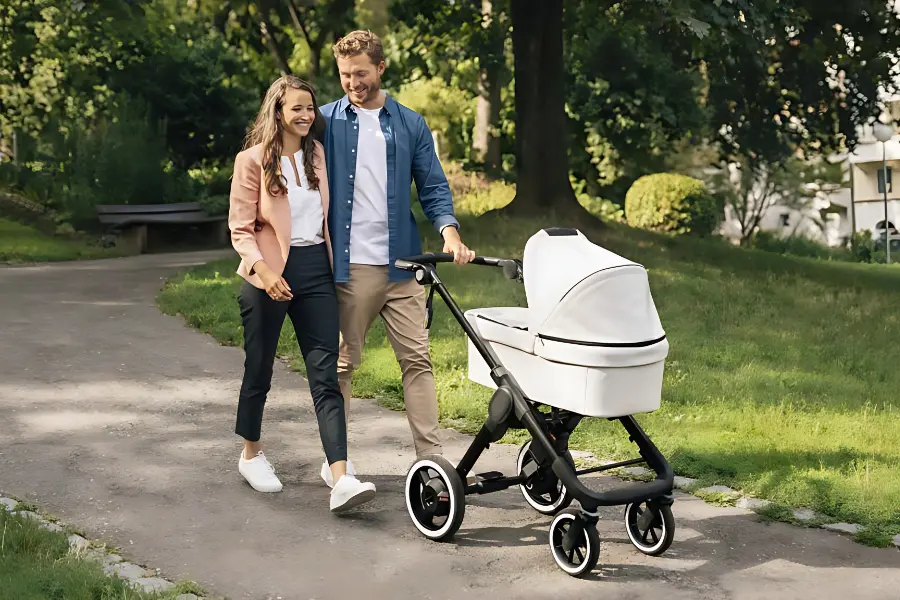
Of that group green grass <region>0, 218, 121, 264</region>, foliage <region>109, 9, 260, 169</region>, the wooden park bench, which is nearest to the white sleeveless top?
green grass <region>0, 218, 121, 264</region>

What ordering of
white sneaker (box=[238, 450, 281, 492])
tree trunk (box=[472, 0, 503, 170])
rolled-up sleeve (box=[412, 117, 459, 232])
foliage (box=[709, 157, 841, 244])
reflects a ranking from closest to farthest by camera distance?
rolled-up sleeve (box=[412, 117, 459, 232]) < white sneaker (box=[238, 450, 281, 492]) < tree trunk (box=[472, 0, 503, 170]) < foliage (box=[709, 157, 841, 244])

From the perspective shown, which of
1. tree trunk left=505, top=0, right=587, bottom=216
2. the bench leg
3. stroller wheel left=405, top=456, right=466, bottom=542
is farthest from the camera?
the bench leg

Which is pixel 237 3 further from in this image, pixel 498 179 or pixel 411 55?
→ pixel 498 179

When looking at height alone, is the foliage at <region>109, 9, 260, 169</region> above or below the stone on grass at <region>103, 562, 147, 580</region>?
above

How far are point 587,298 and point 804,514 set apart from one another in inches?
72.9

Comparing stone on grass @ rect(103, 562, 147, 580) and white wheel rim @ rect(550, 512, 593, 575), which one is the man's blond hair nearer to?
white wheel rim @ rect(550, 512, 593, 575)

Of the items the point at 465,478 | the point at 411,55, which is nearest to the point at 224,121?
the point at 411,55

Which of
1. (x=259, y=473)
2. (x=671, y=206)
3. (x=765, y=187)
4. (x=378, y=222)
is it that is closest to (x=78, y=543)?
(x=259, y=473)

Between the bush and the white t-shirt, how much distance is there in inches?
951

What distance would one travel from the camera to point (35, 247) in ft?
54.2

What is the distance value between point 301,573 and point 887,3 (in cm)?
1554

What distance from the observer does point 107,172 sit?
19125mm

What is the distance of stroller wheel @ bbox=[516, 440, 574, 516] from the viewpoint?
552 cm

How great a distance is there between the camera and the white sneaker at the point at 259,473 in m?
5.96
